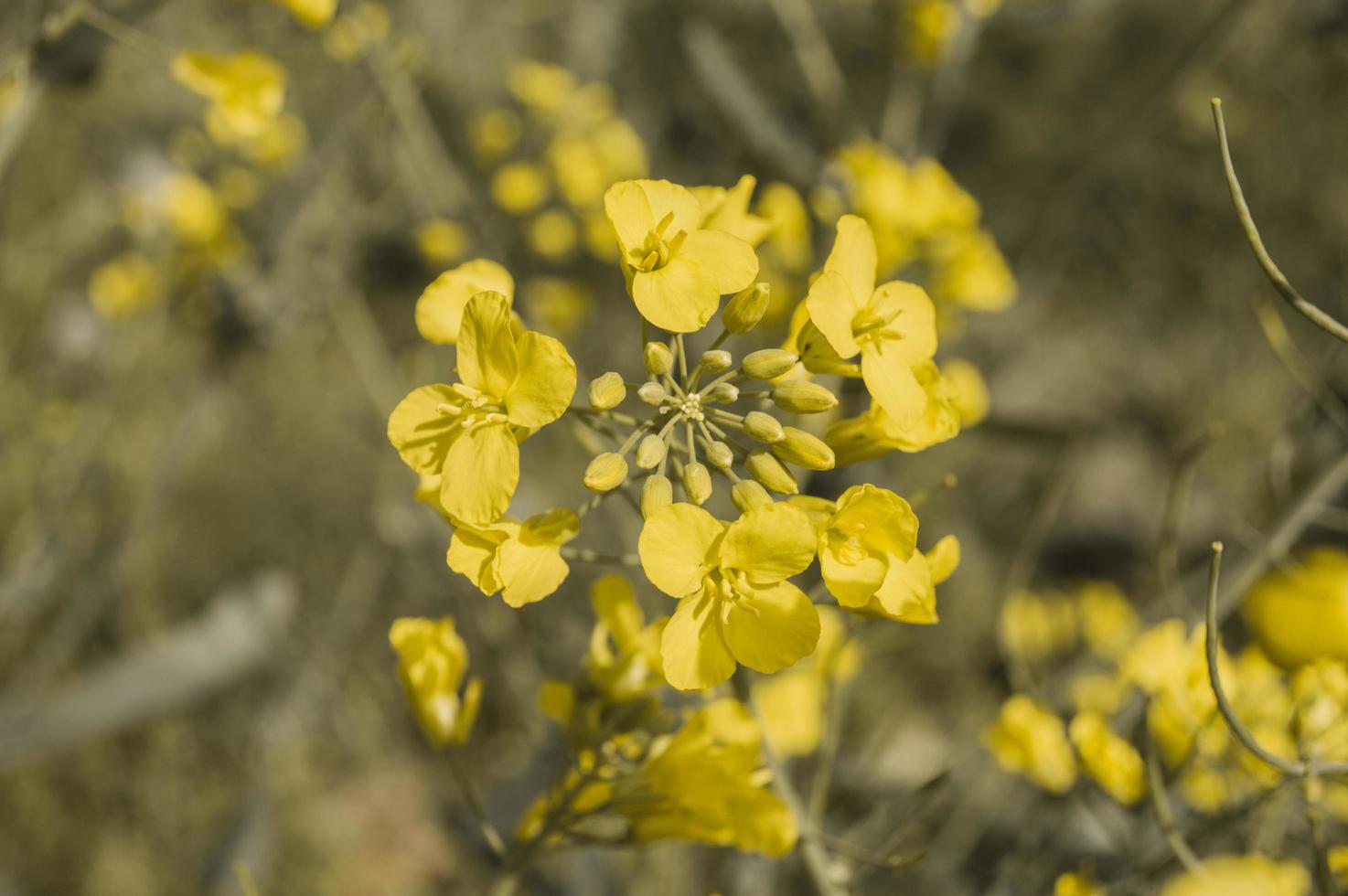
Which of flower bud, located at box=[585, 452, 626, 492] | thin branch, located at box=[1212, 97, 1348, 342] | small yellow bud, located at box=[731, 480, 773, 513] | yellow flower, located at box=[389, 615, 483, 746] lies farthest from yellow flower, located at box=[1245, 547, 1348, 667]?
yellow flower, located at box=[389, 615, 483, 746]

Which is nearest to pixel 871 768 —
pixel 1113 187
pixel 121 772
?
pixel 121 772

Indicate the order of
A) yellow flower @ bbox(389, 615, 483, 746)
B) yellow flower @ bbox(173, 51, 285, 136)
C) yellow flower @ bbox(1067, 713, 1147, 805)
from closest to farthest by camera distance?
yellow flower @ bbox(389, 615, 483, 746) → yellow flower @ bbox(1067, 713, 1147, 805) → yellow flower @ bbox(173, 51, 285, 136)

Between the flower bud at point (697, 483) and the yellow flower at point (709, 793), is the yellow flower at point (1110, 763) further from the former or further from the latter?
the flower bud at point (697, 483)

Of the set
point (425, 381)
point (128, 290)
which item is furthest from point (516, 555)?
point (128, 290)

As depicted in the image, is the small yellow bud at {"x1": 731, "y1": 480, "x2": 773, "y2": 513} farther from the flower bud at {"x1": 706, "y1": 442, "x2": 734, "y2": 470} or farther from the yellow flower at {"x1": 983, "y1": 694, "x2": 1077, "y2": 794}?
the yellow flower at {"x1": 983, "y1": 694, "x2": 1077, "y2": 794}

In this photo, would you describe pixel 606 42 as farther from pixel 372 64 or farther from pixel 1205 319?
pixel 1205 319
